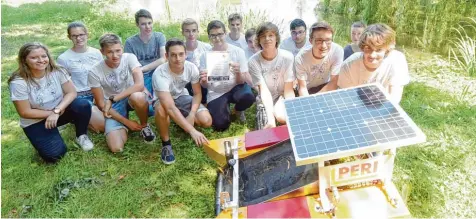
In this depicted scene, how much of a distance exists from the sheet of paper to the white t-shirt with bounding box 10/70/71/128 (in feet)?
4.95

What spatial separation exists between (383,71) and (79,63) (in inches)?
134

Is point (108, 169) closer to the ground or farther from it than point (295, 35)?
closer to the ground

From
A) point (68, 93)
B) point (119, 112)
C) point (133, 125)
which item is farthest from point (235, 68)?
point (68, 93)

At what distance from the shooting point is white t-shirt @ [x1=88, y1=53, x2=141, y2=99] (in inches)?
164

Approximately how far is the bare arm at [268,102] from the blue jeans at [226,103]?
329mm

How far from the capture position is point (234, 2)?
9180 mm

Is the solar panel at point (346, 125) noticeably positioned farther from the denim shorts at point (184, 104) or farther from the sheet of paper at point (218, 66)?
the denim shorts at point (184, 104)

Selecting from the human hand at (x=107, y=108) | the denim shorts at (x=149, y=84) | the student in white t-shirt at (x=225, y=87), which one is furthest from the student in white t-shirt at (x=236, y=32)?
the human hand at (x=107, y=108)

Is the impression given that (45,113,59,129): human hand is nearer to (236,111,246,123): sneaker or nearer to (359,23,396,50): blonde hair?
(236,111,246,123): sneaker

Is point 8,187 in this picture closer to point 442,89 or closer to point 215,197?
point 215,197

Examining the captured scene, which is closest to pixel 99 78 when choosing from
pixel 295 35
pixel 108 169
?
pixel 108 169

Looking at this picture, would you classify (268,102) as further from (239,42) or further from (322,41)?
(239,42)

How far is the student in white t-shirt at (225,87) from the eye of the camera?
4312mm

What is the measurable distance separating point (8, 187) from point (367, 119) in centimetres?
339
